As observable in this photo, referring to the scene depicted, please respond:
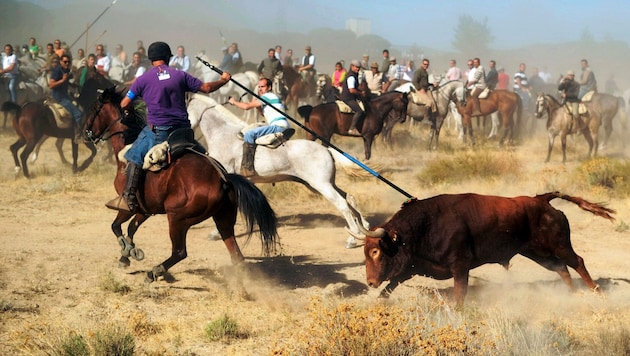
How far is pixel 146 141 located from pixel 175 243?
3.70 feet

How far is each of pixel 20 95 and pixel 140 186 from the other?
15757 mm

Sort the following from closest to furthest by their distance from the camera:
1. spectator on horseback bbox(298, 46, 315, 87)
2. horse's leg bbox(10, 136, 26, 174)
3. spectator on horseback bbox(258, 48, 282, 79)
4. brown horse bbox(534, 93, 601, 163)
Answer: horse's leg bbox(10, 136, 26, 174), brown horse bbox(534, 93, 601, 163), spectator on horseback bbox(258, 48, 282, 79), spectator on horseback bbox(298, 46, 315, 87)

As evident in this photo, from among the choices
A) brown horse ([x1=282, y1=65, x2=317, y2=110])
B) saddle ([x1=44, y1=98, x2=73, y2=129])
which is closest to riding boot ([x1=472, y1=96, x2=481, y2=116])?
brown horse ([x1=282, y1=65, x2=317, y2=110])

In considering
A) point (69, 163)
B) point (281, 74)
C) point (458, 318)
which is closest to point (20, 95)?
point (69, 163)

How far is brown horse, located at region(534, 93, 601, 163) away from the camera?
→ 21.1 m

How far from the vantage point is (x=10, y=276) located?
8641 millimetres

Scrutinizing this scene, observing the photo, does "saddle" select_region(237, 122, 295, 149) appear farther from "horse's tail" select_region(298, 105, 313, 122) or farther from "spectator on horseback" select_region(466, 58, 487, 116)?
"spectator on horseback" select_region(466, 58, 487, 116)

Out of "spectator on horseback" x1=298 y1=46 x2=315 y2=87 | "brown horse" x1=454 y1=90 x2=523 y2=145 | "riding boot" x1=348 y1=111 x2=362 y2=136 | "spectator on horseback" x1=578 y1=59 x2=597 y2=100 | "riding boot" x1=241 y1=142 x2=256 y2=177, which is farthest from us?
"spectator on horseback" x1=298 y1=46 x2=315 y2=87

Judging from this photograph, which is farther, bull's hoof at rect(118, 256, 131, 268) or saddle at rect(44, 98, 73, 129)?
saddle at rect(44, 98, 73, 129)

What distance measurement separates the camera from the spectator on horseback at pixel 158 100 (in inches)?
320

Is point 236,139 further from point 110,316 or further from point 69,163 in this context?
point 69,163

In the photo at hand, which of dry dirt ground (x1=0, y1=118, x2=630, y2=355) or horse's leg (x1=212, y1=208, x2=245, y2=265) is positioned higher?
horse's leg (x1=212, y1=208, x2=245, y2=265)

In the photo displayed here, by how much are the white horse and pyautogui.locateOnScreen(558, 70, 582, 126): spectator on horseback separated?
40.2 feet

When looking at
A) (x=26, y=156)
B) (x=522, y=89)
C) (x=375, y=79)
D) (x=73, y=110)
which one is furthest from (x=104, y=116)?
(x=522, y=89)
